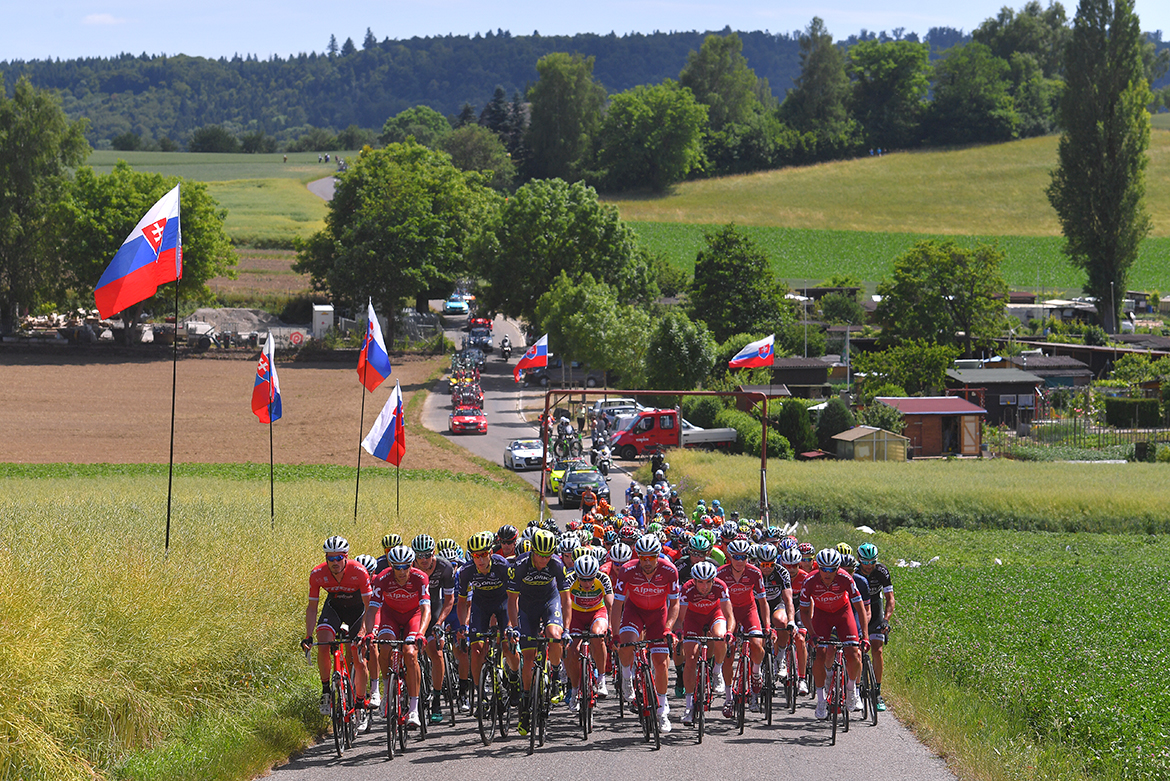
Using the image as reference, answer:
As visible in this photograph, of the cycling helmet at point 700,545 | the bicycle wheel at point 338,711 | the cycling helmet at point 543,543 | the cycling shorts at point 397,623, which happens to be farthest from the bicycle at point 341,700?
the cycling helmet at point 700,545

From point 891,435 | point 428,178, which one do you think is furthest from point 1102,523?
point 428,178

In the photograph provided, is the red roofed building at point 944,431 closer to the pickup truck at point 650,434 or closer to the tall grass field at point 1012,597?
the tall grass field at point 1012,597

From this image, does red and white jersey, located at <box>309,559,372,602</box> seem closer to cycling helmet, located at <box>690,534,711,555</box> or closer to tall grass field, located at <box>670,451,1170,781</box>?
cycling helmet, located at <box>690,534,711,555</box>

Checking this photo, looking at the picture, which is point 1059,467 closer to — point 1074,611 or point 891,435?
point 891,435

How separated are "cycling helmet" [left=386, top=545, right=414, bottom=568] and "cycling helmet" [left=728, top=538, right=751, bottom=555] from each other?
144 inches

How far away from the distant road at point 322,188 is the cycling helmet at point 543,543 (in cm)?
14910

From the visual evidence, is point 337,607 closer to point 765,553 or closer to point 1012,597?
point 765,553

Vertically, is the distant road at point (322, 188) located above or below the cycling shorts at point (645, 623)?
above

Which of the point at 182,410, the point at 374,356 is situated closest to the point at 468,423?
the point at 182,410

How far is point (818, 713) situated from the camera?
41.2ft

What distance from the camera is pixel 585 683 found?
11.9m

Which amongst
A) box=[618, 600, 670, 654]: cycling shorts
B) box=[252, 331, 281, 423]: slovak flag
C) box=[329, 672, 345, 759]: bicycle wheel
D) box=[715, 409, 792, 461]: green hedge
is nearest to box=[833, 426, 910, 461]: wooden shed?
box=[715, 409, 792, 461]: green hedge

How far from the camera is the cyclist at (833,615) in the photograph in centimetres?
1243

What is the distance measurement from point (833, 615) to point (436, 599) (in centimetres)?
442
